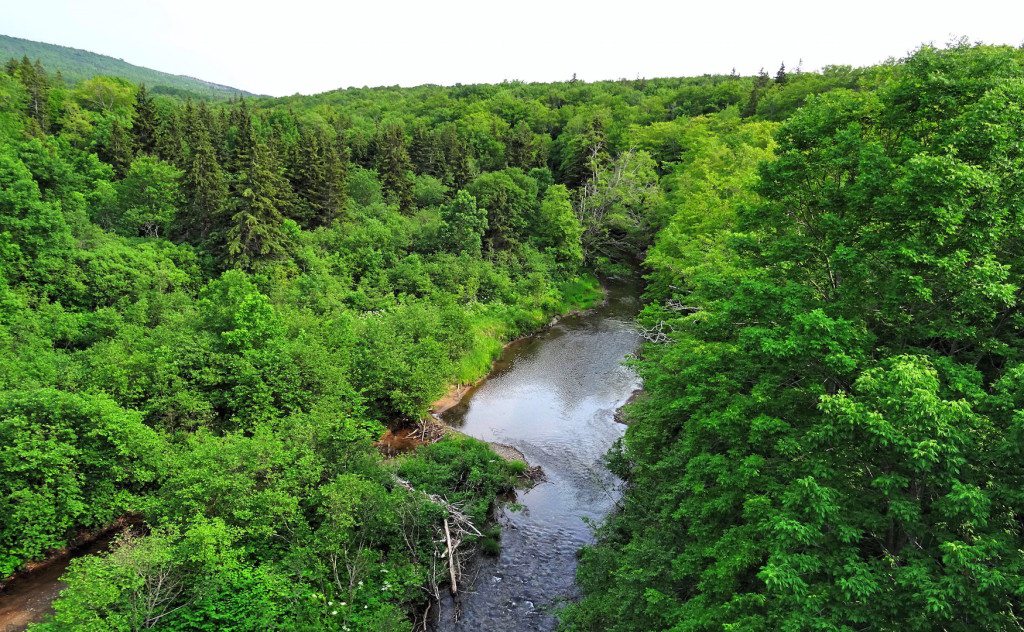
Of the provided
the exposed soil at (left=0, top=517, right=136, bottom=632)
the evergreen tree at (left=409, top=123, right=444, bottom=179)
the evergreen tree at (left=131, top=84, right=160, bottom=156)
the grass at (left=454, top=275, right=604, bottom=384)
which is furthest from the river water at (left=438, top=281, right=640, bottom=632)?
the evergreen tree at (left=131, top=84, right=160, bottom=156)

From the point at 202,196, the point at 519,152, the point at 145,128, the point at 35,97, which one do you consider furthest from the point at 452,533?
the point at 35,97

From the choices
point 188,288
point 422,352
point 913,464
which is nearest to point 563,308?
point 422,352

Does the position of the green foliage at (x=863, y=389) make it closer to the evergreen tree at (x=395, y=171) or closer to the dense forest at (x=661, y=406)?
the dense forest at (x=661, y=406)

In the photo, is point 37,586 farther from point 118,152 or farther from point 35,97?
point 35,97

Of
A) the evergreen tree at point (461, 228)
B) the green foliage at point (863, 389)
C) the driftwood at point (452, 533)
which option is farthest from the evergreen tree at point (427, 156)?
the green foliage at point (863, 389)

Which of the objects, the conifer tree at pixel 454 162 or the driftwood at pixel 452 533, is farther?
the conifer tree at pixel 454 162

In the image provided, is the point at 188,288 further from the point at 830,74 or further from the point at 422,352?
the point at 830,74
